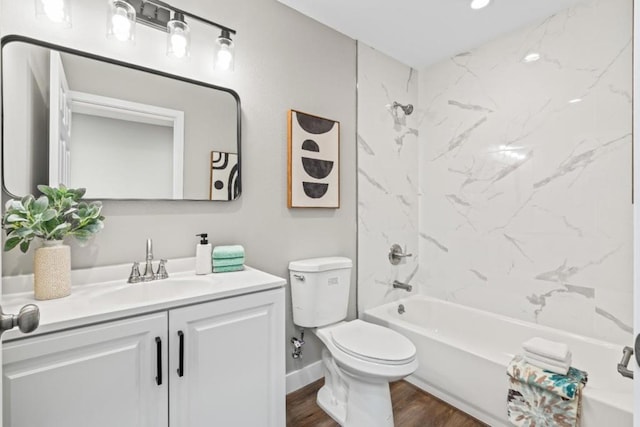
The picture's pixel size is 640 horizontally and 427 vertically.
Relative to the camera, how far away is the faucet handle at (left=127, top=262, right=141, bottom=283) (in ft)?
4.60

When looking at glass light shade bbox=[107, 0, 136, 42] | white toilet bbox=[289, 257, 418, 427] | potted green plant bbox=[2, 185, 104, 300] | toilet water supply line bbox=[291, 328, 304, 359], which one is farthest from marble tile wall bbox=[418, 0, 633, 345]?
potted green plant bbox=[2, 185, 104, 300]

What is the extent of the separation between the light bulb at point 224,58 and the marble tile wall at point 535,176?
3.63 feet

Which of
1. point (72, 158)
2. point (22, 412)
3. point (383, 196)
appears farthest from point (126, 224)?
point (383, 196)

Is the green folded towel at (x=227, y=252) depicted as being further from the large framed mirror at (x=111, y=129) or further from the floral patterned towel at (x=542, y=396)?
the floral patterned towel at (x=542, y=396)

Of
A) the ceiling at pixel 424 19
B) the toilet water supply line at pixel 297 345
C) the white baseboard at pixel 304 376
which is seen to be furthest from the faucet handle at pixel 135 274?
the ceiling at pixel 424 19

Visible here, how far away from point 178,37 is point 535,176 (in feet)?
7.68

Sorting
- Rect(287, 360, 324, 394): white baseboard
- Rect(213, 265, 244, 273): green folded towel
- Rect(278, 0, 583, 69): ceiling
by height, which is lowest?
Rect(287, 360, 324, 394): white baseboard

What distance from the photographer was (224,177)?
1731 mm

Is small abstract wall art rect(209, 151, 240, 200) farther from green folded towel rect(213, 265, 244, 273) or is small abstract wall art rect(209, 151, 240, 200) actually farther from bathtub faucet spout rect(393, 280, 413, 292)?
bathtub faucet spout rect(393, 280, 413, 292)

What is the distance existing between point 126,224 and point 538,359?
209 centimetres

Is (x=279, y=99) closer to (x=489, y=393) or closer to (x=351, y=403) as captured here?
(x=351, y=403)

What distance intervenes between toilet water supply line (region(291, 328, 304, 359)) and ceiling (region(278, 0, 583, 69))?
83.1 inches

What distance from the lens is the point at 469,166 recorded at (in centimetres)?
251

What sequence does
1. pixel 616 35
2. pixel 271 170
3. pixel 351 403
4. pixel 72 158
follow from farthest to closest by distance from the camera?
pixel 271 170 → pixel 616 35 → pixel 351 403 → pixel 72 158
